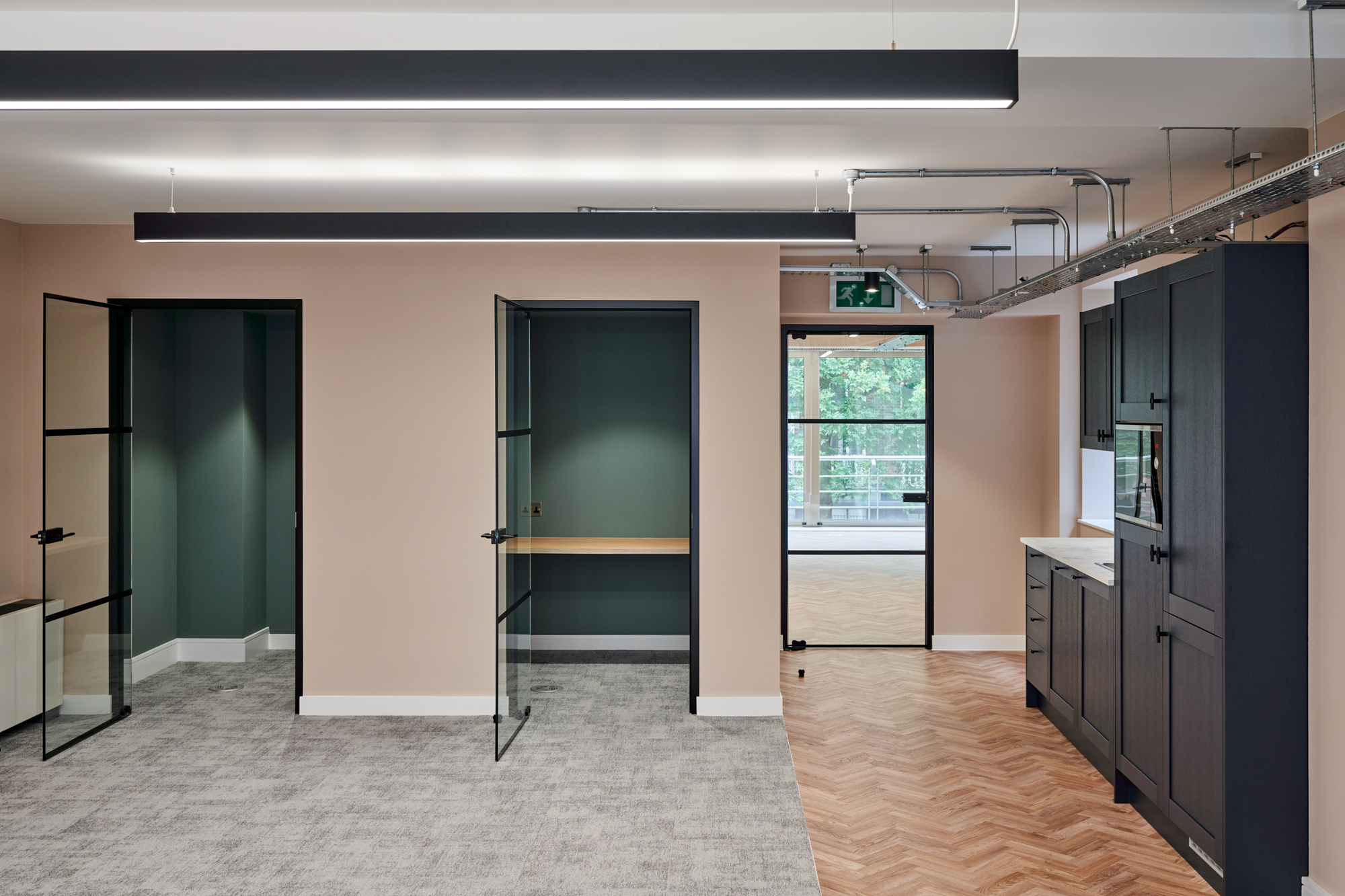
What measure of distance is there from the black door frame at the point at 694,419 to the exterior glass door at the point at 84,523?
2222 millimetres

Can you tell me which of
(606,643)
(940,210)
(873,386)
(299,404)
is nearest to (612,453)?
(606,643)

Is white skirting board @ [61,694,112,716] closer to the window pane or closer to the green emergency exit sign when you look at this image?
the window pane

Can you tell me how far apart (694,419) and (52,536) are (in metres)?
3.28

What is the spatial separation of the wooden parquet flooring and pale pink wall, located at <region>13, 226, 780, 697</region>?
0.71 m

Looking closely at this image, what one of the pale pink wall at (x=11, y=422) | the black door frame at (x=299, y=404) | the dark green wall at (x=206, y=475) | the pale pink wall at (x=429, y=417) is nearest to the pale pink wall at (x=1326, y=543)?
the pale pink wall at (x=429, y=417)

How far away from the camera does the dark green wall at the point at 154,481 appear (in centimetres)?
540

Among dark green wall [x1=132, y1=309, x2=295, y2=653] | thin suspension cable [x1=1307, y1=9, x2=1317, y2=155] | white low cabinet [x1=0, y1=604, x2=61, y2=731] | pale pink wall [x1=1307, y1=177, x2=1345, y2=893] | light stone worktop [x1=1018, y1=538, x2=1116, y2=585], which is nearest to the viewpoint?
thin suspension cable [x1=1307, y1=9, x2=1317, y2=155]

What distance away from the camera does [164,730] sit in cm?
445

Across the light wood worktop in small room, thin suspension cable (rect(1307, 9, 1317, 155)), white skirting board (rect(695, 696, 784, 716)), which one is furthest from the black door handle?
thin suspension cable (rect(1307, 9, 1317, 155))

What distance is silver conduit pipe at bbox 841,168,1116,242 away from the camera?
369 centimetres

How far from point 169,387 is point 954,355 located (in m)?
5.57

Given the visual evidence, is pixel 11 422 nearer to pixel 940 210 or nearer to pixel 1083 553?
pixel 940 210

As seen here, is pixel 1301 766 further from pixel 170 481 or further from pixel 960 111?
pixel 170 481

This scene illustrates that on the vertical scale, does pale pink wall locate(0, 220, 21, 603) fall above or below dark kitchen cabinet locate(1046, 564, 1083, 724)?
above
